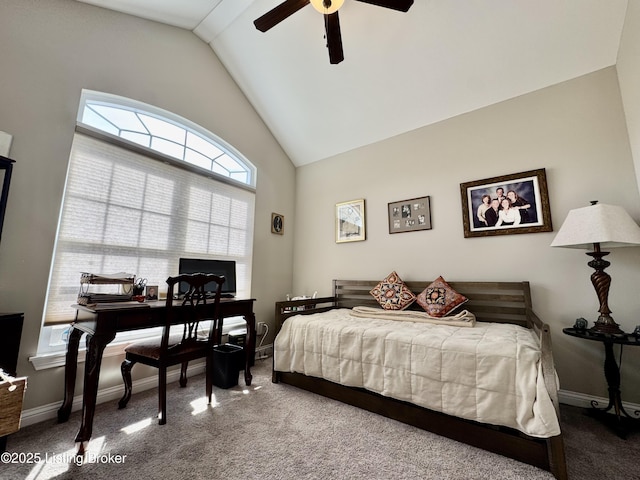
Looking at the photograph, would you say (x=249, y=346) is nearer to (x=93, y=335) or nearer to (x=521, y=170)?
(x=93, y=335)

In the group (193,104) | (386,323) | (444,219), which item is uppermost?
(193,104)

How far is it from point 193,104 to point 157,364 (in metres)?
2.60

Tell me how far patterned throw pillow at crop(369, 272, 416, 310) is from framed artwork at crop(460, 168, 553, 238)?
83 centimetres

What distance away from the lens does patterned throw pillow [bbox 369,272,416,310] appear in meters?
2.81

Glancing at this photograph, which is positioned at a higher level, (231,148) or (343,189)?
(231,148)

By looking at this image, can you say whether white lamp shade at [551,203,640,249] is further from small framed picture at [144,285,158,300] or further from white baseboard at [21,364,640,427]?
small framed picture at [144,285,158,300]

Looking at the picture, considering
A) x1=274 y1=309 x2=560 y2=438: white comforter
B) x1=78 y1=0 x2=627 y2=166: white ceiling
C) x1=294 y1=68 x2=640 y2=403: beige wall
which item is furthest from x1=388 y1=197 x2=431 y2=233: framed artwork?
x1=274 y1=309 x2=560 y2=438: white comforter

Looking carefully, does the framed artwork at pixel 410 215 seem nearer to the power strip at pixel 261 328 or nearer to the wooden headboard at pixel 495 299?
the wooden headboard at pixel 495 299

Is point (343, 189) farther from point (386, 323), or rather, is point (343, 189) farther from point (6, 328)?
point (6, 328)

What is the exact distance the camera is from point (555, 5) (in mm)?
2062

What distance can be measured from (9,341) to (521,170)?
159 inches

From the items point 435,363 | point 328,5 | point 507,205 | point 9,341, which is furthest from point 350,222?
point 9,341

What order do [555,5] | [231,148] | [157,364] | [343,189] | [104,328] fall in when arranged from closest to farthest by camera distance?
[104,328] < [157,364] < [555,5] < [231,148] < [343,189]

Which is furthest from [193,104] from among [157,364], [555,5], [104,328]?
[555,5]
